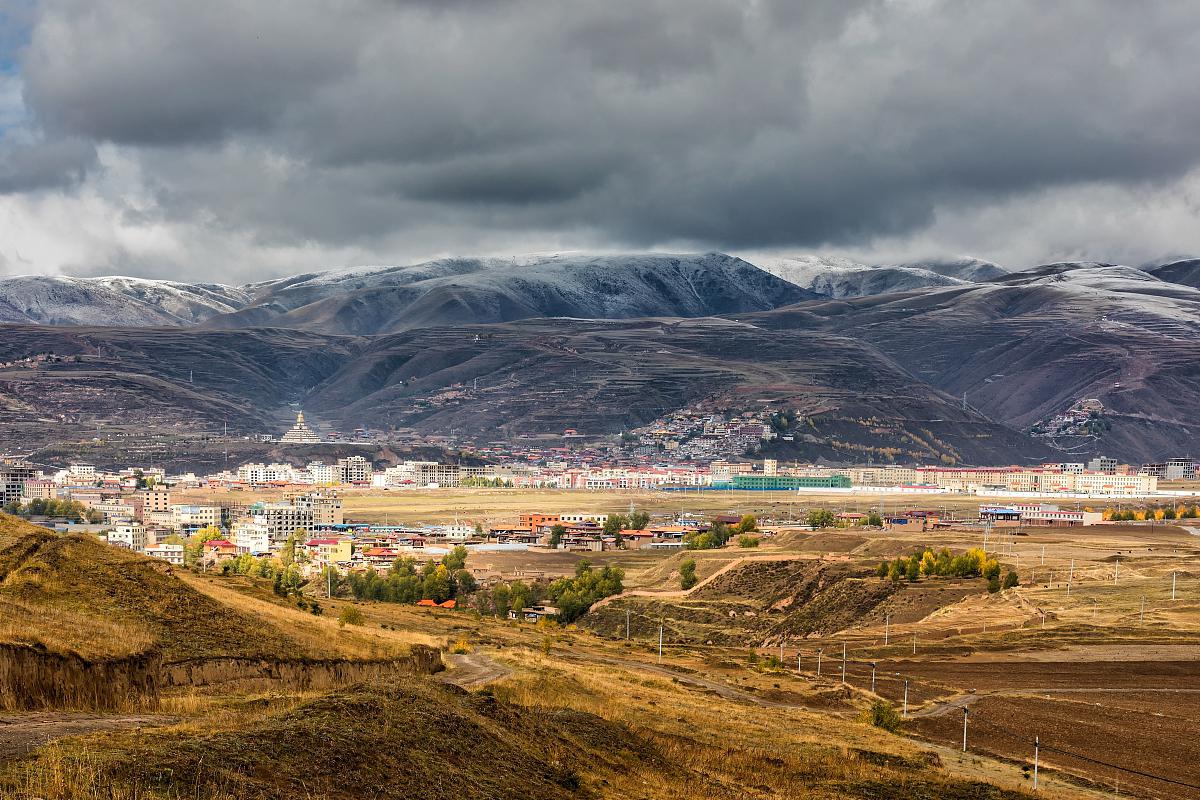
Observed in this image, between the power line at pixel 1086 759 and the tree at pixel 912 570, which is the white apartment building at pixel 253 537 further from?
the power line at pixel 1086 759

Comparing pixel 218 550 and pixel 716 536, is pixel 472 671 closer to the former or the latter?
pixel 218 550

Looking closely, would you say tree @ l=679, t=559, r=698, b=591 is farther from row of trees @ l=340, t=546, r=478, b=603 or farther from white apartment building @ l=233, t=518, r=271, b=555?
white apartment building @ l=233, t=518, r=271, b=555

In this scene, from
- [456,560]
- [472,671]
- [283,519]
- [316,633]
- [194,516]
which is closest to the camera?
[316,633]

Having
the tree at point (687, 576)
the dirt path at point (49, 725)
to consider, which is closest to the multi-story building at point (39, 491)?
the tree at point (687, 576)

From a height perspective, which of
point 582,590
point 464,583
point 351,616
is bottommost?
point 464,583

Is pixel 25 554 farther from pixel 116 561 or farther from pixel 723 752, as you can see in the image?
pixel 723 752

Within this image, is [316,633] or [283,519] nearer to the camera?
[316,633]

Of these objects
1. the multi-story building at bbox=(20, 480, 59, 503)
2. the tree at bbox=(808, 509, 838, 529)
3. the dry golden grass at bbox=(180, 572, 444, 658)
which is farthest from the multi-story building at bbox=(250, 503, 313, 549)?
the dry golden grass at bbox=(180, 572, 444, 658)

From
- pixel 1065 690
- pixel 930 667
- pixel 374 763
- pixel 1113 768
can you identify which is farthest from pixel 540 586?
pixel 374 763

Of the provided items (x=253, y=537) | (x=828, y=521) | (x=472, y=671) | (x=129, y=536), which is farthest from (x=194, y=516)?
(x=472, y=671)
